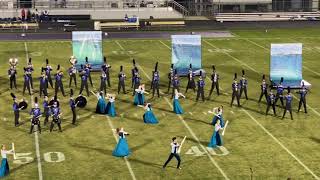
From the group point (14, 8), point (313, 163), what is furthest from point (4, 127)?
point (14, 8)

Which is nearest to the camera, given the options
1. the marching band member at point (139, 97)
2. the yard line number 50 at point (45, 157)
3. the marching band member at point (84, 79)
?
the yard line number 50 at point (45, 157)

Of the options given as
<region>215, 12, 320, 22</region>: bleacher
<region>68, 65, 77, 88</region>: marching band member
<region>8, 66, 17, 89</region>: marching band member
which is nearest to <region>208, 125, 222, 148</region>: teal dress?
<region>68, 65, 77, 88</region>: marching band member

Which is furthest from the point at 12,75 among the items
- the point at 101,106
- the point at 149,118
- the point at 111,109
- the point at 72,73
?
the point at 149,118

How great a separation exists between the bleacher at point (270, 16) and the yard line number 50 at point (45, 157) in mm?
42263

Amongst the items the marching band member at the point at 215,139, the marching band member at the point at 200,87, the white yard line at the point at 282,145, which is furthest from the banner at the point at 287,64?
the marching band member at the point at 215,139

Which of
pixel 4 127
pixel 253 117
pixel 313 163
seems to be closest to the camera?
pixel 313 163

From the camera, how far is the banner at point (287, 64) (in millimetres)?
31484

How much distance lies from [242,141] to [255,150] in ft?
3.55

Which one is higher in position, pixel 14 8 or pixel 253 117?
pixel 14 8

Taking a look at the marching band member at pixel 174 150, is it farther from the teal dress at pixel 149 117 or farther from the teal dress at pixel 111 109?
the teal dress at pixel 111 109

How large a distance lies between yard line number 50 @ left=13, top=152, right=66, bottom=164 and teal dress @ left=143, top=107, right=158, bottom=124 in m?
4.73

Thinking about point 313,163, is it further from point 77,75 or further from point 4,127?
point 77,75

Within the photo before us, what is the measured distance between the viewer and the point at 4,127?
24.9 meters

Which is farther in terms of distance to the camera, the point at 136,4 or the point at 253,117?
the point at 136,4
